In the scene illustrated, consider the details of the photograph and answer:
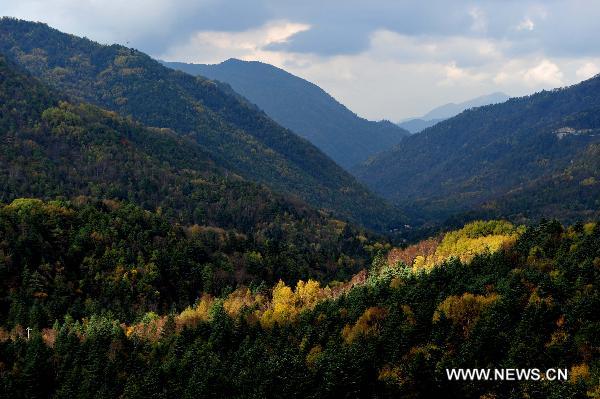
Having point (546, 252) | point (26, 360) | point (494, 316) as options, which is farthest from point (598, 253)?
point (26, 360)

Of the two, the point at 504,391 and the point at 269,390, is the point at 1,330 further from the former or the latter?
the point at 504,391

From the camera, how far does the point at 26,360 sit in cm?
12750

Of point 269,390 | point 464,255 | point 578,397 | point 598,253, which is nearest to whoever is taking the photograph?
point 578,397

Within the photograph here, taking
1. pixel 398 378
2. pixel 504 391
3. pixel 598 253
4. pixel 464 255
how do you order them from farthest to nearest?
pixel 464 255 → pixel 598 253 → pixel 398 378 → pixel 504 391

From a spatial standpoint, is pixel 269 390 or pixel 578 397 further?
pixel 269 390

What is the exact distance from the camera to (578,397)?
7450 cm

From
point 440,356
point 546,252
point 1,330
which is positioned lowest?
point 1,330

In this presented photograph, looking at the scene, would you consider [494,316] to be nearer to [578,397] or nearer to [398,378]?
[398,378]

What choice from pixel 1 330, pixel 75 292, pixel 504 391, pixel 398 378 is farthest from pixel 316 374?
pixel 75 292

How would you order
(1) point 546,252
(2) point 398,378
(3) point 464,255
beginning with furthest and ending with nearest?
1. (3) point 464,255
2. (1) point 546,252
3. (2) point 398,378

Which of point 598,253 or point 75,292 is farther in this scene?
point 75,292

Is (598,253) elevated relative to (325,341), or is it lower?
elevated

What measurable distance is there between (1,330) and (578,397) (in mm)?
144207

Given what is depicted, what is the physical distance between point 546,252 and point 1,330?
14615cm
